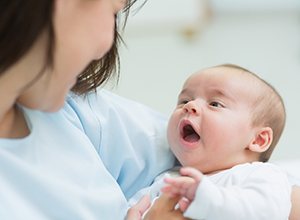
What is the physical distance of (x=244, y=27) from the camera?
305 cm

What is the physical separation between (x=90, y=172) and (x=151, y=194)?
161mm

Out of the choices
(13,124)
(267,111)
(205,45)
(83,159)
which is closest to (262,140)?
(267,111)

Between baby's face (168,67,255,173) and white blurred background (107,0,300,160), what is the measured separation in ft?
4.61

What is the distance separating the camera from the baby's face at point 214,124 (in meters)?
1.00

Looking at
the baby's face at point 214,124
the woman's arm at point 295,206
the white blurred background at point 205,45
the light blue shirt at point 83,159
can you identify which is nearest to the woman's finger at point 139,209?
the light blue shirt at point 83,159

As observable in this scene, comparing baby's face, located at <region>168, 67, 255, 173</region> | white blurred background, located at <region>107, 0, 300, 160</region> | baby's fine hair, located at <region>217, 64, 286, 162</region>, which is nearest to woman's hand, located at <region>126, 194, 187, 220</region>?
baby's face, located at <region>168, 67, 255, 173</region>

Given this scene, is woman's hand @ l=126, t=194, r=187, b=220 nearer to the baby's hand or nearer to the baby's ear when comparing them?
the baby's hand

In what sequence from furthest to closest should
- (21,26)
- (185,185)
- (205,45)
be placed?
(205,45)
(185,185)
(21,26)

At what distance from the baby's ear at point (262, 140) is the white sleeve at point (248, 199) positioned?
0.29 feet

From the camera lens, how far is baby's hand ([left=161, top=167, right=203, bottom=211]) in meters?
0.79

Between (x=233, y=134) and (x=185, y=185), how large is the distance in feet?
0.77

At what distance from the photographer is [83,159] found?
0.90m

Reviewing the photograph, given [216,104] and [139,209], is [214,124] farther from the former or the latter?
[139,209]

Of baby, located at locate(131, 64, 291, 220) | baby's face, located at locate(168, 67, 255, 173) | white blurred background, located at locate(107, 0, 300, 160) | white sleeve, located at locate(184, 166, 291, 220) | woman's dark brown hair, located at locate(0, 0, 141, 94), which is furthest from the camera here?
white blurred background, located at locate(107, 0, 300, 160)
